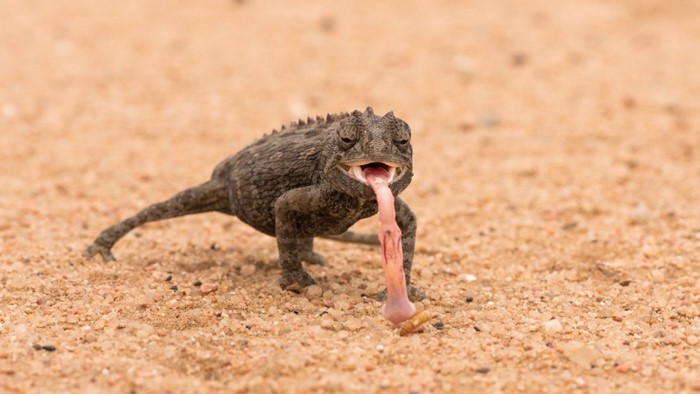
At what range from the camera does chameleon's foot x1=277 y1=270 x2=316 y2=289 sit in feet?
18.1

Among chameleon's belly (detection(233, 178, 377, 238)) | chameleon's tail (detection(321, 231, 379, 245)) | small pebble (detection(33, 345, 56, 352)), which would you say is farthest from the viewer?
chameleon's tail (detection(321, 231, 379, 245))

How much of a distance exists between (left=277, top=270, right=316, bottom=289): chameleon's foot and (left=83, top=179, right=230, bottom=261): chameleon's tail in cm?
81

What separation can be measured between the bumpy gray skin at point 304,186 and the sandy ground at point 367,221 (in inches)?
13.5

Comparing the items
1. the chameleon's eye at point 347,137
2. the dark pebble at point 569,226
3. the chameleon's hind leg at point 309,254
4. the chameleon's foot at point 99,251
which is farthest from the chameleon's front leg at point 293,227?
the dark pebble at point 569,226

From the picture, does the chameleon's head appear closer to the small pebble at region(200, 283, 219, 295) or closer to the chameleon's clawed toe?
the chameleon's clawed toe

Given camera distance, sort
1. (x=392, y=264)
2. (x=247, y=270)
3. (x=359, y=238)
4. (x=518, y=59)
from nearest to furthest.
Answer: (x=392, y=264) < (x=247, y=270) < (x=359, y=238) < (x=518, y=59)

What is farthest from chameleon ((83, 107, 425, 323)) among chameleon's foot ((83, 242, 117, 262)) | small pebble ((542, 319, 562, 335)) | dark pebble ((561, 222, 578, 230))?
dark pebble ((561, 222, 578, 230))

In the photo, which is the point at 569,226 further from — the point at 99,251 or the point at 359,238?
the point at 99,251

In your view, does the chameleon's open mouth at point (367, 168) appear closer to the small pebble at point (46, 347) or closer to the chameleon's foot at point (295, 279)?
the chameleon's foot at point (295, 279)

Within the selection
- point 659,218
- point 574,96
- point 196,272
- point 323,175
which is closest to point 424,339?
point 323,175

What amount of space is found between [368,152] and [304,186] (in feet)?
2.83

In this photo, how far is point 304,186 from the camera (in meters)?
5.43

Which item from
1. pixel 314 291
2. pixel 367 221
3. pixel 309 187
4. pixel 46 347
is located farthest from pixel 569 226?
pixel 46 347

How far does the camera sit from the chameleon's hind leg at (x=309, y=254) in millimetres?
6305
